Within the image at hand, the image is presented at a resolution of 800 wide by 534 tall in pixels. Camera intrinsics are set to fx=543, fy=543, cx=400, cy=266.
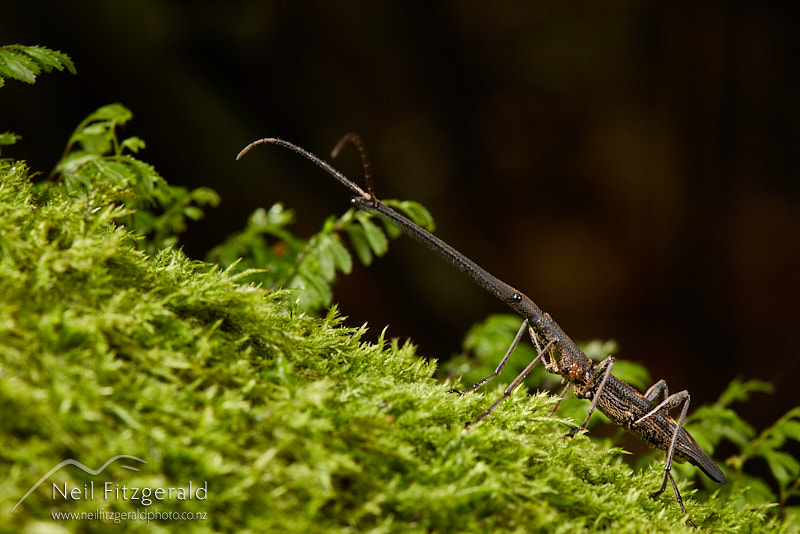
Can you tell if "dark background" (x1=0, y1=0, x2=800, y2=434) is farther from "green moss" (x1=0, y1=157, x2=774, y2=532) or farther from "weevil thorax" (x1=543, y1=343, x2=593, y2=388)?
"green moss" (x1=0, y1=157, x2=774, y2=532)

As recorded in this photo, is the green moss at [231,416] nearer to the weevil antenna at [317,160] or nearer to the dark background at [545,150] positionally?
the weevil antenna at [317,160]

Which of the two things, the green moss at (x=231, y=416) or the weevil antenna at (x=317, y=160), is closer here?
the green moss at (x=231, y=416)

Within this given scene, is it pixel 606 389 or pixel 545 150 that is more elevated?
pixel 545 150

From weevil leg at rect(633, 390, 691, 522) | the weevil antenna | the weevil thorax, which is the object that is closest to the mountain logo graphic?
the weevil antenna

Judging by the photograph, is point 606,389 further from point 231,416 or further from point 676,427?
point 231,416

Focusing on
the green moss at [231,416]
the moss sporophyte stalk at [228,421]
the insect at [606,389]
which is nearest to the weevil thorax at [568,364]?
the insect at [606,389]

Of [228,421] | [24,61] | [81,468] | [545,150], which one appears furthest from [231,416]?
[545,150]

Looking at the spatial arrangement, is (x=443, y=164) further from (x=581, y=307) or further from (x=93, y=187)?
(x=93, y=187)

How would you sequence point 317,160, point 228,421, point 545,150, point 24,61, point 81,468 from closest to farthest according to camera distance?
point 81,468 → point 228,421 → point 317,160 → point 24,61 → point 545,150
